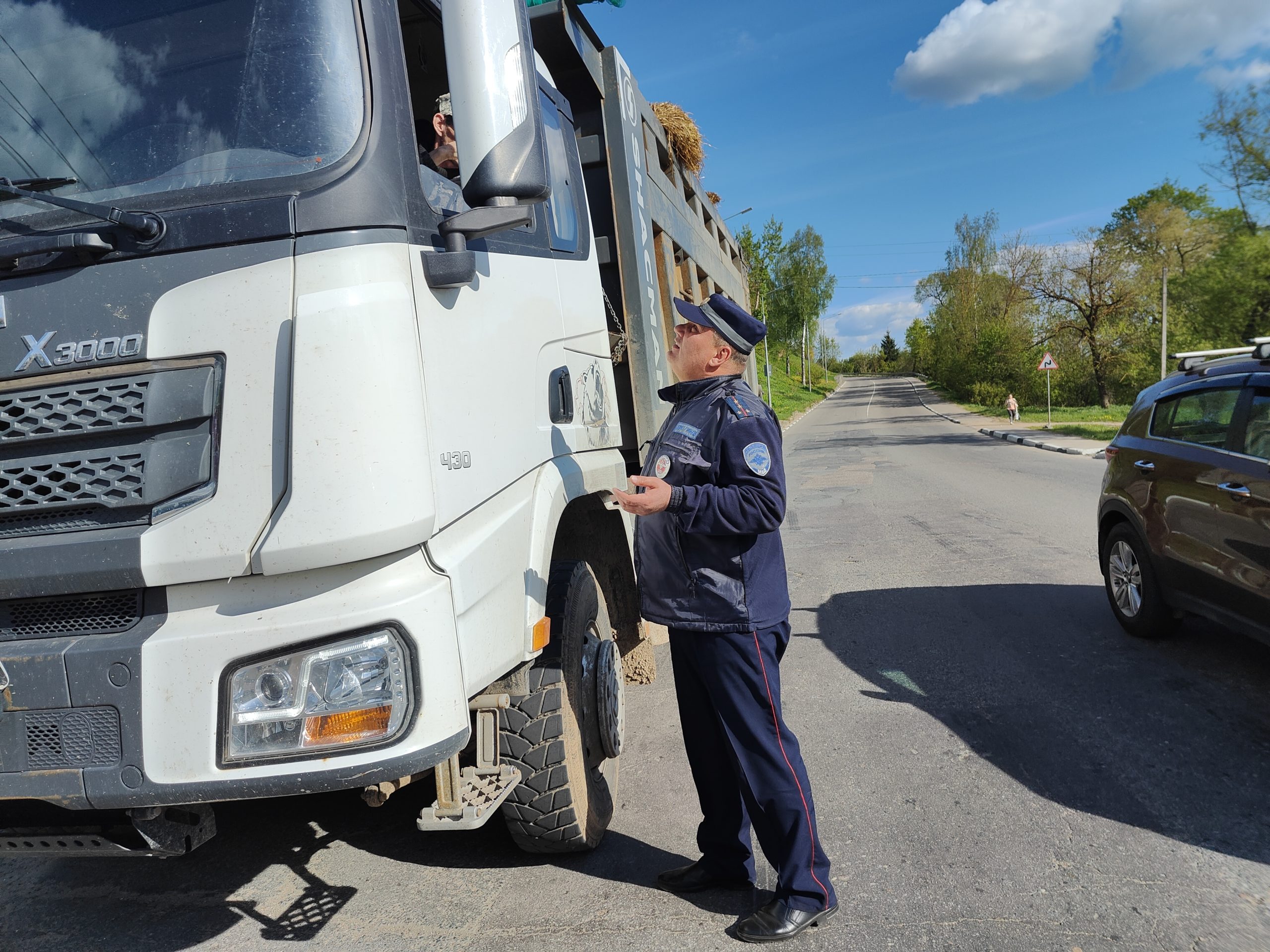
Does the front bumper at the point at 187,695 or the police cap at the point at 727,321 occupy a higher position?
the police cap at the point at 727,321

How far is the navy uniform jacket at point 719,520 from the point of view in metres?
2.48

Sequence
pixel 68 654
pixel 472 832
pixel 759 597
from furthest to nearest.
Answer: pixel 472 832 → pixel 759 597 → pixel 68 654

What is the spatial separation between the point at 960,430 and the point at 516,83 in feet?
102

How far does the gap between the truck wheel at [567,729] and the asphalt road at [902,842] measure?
0.22 m

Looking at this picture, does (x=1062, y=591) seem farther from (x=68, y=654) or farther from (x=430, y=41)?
(x=68, y=654)

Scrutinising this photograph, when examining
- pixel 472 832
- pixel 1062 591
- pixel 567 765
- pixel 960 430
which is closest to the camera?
pixel 567 765

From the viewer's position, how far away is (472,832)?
342cm

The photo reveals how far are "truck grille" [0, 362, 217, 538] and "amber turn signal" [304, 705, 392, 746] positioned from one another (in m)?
0.59

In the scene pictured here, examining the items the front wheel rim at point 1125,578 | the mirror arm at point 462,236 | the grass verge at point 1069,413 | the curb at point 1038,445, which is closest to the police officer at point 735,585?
the mirror arm at point 462,236

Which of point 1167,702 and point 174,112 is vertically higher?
point 174,112

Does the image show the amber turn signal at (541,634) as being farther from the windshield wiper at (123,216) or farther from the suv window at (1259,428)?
the suv window at (1259,428)

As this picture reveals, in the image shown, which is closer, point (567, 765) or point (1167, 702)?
point (567, 765)

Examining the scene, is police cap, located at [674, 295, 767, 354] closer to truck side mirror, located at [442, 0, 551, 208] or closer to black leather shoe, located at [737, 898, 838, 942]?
truck side mirror, located at [442, 0, 551, 208]

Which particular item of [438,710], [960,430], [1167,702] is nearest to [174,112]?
[438,710]
